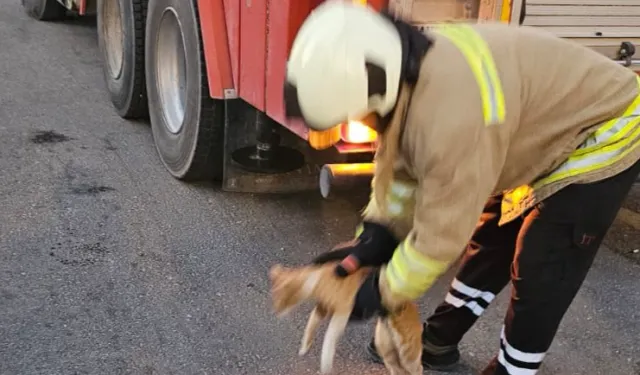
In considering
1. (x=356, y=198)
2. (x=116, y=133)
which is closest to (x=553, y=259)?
(x=356, y=198)

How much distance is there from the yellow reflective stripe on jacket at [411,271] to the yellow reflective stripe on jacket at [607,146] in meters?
0.48

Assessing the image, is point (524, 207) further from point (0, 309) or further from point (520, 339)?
point (0, 309)

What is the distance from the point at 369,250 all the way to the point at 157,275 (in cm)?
148

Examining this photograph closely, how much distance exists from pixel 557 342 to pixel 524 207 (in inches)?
42.6

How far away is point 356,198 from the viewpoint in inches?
175

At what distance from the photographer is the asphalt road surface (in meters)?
2.97

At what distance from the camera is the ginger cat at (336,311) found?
7.11 ft

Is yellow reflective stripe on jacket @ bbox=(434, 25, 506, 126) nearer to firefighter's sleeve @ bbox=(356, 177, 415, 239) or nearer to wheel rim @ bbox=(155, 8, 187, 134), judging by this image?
firefighter's sleeve @ bbox=(356, 177, 415, 239)

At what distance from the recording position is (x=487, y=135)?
6.22 ft

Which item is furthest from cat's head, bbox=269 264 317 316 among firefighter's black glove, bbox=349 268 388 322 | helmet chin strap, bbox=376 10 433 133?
helmet chin strap, bbox=376 10 433 133

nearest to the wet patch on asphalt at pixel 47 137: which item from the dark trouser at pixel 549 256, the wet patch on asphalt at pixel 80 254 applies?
the wet patch on asphalt at pixel 80 254

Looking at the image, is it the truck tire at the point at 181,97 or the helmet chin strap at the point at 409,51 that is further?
the truck tire at the point at 181,97

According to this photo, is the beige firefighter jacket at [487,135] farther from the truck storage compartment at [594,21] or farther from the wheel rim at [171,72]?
the wheel rim at [171,72]

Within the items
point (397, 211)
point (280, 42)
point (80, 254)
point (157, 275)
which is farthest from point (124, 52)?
point (397, 211)
